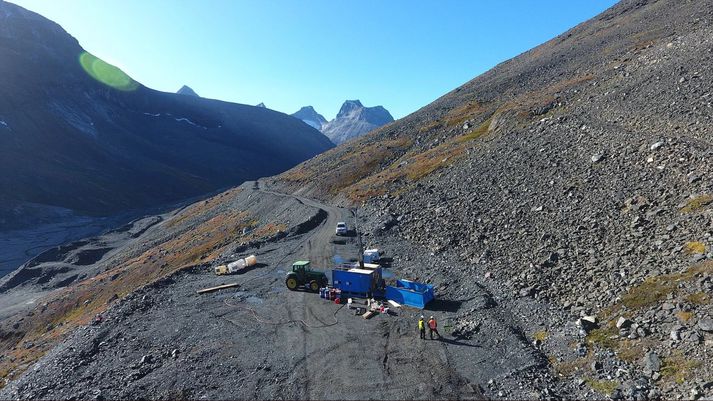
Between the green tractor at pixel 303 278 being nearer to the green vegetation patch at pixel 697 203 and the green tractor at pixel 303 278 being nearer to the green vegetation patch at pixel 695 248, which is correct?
the green vegetation patch at pixel 695 248

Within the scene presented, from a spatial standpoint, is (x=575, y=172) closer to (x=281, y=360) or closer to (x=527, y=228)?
(x=527, y=228)

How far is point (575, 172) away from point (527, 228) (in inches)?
333

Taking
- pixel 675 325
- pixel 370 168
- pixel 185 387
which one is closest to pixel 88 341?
pixel 185 387

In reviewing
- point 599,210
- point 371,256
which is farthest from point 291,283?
point 599,210

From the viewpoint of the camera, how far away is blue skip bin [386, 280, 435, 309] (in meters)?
26.9

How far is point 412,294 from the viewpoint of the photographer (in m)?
27.3

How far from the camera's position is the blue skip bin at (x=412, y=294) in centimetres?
2694

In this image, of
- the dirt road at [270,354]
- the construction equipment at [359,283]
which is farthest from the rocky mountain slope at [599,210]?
the construction equipment at [359,283]

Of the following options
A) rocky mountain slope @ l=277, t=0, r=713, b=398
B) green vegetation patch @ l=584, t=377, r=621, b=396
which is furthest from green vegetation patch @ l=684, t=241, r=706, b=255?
green vegetation patch @ l=584, t=377, r=621, b=396

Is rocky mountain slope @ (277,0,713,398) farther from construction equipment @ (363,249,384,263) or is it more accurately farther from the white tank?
the white tank

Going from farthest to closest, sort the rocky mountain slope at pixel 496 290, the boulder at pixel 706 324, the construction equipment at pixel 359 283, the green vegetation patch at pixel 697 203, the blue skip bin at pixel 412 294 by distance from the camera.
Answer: the construction equipment at pixel 359 283 → the blue skip bin at pixel 412 294 → the green vegetation patch at pixel 697 203 → the rocky mountain slope at pixel 496 290 → the boulder at pixel 706 324

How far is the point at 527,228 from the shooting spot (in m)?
32.9

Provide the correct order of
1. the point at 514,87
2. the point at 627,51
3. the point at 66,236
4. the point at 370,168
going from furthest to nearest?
the point at 66,236, the point at 514,87, the point at 370,168, the point at 627,51

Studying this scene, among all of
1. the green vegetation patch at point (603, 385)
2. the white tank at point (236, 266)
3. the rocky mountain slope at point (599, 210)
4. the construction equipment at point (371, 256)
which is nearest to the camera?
the green vegetation patch at point (603, 385)
